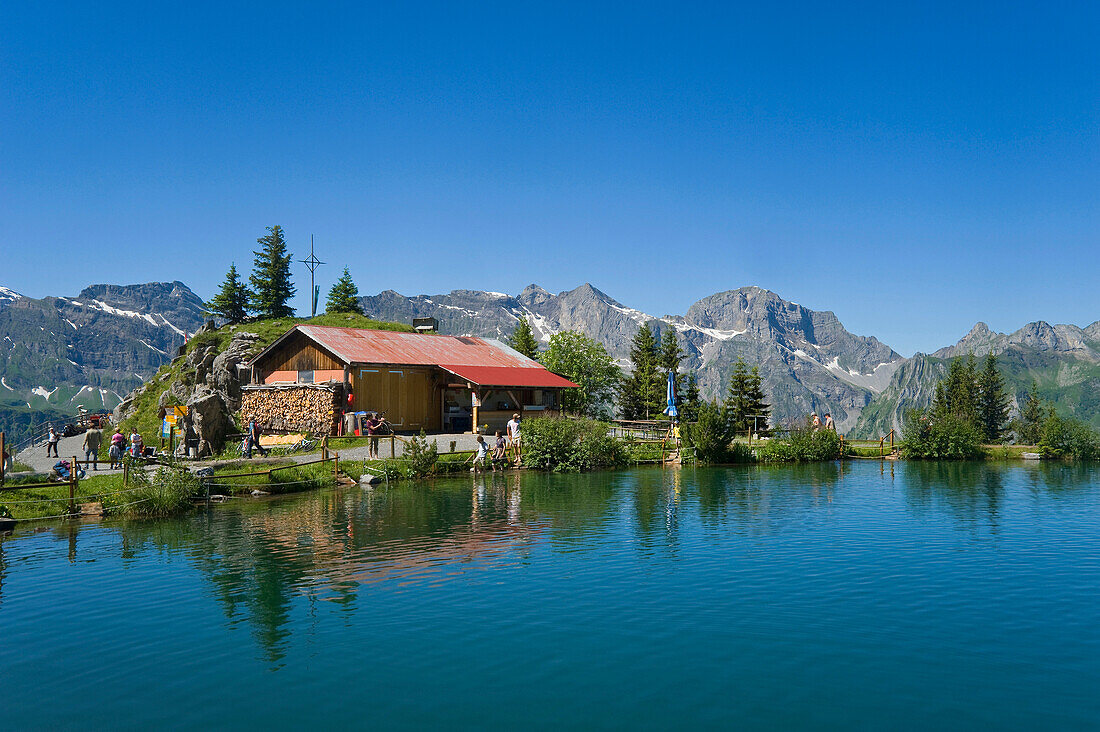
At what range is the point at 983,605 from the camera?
1648 centimetres

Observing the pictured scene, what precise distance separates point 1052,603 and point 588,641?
36.3 feet

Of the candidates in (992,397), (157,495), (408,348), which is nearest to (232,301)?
(408,348)

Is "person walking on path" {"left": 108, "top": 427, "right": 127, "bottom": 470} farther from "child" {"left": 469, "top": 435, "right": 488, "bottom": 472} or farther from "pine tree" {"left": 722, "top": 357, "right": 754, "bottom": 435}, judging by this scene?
"pine tree" {"left": 722, "top": 357, "right": 754, "bottom": 435}

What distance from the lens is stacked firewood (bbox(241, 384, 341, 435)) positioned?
4862 cm

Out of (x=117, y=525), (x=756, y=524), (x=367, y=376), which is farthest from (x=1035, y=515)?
(x=367, y=376)

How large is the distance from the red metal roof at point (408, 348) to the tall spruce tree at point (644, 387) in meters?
16.2

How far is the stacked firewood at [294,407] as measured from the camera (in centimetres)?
4862

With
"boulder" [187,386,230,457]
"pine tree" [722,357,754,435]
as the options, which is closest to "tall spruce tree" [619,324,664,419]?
"pine tree" [722,357,754,435]

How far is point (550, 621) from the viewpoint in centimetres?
1517

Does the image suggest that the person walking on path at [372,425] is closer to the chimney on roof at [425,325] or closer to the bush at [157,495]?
the bush at [157,495]

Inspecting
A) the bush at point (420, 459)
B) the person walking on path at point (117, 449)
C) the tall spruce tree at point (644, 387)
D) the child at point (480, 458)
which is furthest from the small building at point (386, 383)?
the tall spruce tree at point (644, 387)

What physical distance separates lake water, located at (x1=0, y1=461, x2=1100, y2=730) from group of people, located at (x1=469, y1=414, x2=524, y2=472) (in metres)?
13.0

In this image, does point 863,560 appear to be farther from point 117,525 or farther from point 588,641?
point 117,525

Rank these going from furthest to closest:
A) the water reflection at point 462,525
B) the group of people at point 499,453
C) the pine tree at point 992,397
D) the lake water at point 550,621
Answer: the pine tree at point 992,397 < the group of people at point 499,453 < the water reflection at point 462,525 < the lake water at point 550,621
